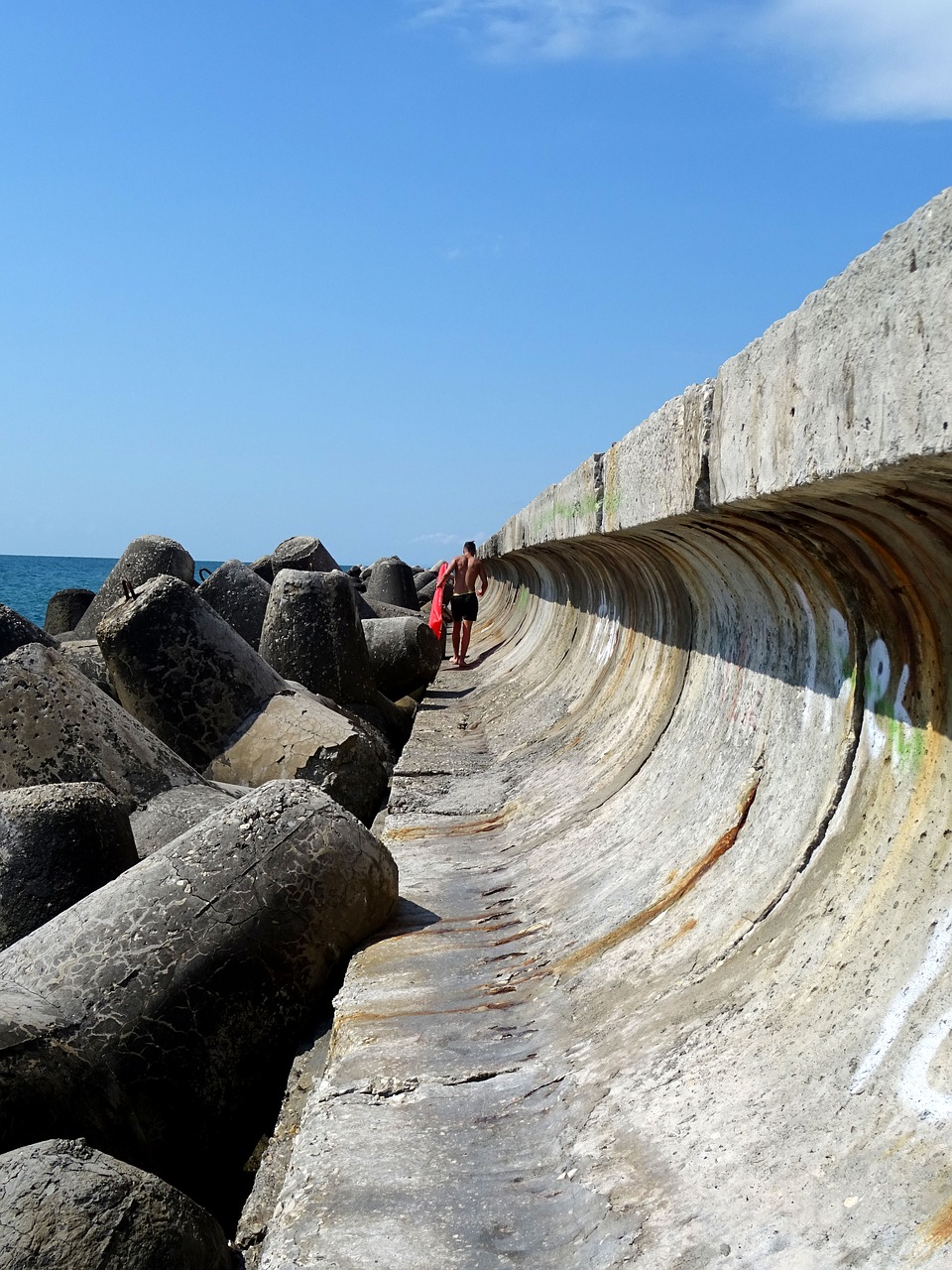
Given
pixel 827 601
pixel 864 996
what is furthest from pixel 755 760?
pixel 864 996

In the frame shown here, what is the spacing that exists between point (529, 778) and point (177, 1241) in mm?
3073

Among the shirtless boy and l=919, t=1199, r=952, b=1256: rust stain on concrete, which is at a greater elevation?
the shirtless boy

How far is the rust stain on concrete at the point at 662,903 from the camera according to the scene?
118 inches

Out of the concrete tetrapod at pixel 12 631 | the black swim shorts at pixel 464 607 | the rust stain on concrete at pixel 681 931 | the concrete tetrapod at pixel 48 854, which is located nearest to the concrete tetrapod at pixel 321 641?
the concrete tetrapod at pixel 12 631

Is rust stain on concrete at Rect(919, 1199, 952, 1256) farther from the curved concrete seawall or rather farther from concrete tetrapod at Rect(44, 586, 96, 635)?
concrete tetrapod at Rect(44, 586, 96, 635)

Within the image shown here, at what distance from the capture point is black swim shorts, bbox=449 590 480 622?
42.0ft

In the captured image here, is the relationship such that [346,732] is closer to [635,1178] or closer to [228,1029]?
[228,1029]

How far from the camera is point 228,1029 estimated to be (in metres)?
3.32

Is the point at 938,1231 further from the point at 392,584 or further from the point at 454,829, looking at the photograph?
the point at 392,584

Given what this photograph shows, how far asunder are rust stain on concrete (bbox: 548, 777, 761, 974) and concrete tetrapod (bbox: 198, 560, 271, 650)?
7722 millimetres

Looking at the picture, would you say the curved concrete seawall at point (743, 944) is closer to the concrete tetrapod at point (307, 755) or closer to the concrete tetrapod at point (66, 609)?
the concrete tetrapod at point (307, 755)

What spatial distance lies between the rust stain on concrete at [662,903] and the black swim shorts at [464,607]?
9706 millimetres

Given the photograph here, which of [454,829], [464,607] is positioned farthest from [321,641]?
[464,607]

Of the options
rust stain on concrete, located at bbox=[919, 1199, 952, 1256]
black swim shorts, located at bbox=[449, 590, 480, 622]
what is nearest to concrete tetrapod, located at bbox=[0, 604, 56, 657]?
rust stain on concrete, located at bbox=[919, 1199, 952, 1256]
